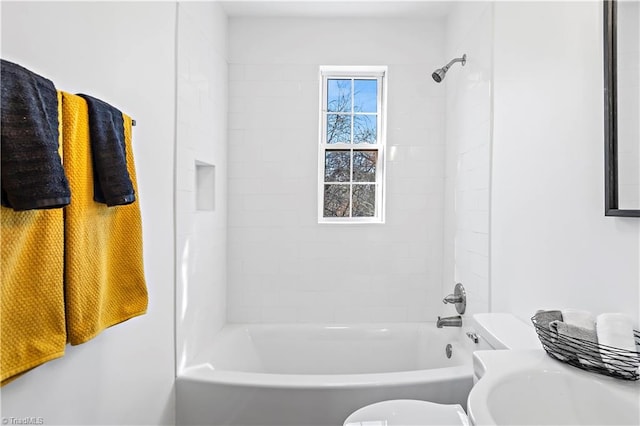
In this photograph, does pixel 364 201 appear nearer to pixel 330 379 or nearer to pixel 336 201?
pixel 336 201

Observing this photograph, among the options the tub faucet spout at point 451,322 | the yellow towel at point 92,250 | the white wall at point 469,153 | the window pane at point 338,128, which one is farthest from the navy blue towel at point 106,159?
the window pane at point 338,128

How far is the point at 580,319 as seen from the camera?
107 cm

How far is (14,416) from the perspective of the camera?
3.36 feet

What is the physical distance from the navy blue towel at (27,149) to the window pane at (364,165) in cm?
230

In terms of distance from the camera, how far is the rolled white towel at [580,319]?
105 centimetres

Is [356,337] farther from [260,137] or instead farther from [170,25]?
[170,25]

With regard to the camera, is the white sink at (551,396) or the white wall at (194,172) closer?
the white sink at (551,396)

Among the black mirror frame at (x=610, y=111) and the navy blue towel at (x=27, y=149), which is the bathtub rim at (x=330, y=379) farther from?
the navy blue towel at (x=27, y=149)

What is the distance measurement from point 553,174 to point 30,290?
1.68m

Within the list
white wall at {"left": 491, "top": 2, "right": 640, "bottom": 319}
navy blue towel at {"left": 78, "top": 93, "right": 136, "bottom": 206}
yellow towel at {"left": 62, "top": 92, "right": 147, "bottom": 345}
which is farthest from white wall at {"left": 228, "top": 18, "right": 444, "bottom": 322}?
navy blue towel at {"left": 78, "top": 93, "right": 136, "bottom": 206}

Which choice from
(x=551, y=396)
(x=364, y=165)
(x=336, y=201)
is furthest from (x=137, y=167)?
(x=364, y=165)

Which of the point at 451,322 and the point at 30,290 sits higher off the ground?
the point at 30,290

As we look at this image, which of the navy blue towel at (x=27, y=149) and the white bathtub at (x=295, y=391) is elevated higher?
the navy blue towel at (x=27, y=149)

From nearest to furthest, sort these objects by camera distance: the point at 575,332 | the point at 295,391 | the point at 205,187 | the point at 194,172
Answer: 1. the point at 575,332
2. the point at 295,391
3. the point at 194,172
4. the point at 205,187
